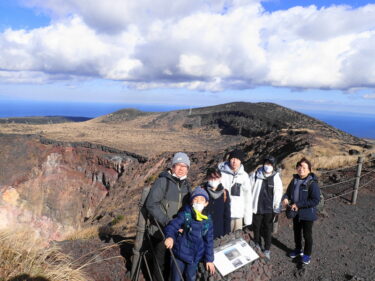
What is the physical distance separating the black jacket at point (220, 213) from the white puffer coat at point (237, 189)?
0.37 metres

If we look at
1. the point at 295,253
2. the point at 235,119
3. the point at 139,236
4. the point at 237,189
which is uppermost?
the point at 237,189

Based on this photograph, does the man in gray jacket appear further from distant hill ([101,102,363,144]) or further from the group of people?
distant hill ([101,102,363,144])

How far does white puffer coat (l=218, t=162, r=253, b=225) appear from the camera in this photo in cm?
465

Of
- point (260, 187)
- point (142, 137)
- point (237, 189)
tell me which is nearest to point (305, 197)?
point (260, 187)

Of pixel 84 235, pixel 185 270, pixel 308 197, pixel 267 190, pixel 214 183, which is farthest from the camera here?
pixel 84 235

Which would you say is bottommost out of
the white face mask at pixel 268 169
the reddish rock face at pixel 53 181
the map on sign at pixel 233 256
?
the reddish rock face at pixel 53 181

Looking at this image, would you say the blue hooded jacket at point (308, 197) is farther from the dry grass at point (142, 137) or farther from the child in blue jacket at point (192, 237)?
the dry grass at point (142, 137)

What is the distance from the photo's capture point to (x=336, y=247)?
20.5 feet

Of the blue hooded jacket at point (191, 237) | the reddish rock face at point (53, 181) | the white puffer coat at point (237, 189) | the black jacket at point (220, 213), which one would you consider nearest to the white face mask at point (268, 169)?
the white puffer coat at point (237, 189)

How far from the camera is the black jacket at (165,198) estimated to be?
147 inches

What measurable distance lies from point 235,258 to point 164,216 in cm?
125

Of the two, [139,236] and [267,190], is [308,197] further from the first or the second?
[139,236]

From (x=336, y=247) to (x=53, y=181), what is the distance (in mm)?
25230

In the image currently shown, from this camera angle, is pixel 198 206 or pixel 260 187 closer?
pixel 198 206
